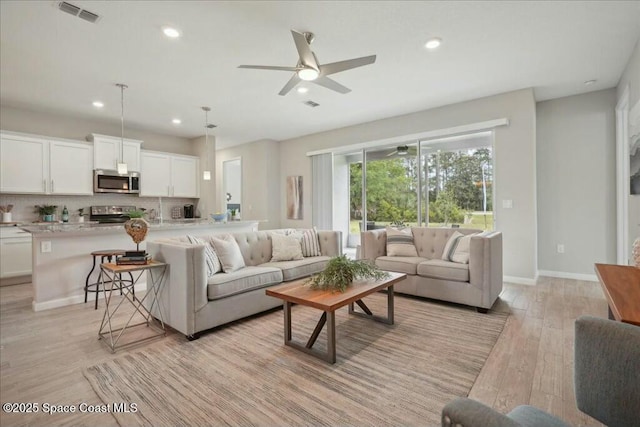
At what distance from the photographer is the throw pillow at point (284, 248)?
3.87 metres

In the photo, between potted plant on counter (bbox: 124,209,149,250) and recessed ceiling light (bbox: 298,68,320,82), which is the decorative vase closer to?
potted plant on counter (bbox: 124,209,149,250)

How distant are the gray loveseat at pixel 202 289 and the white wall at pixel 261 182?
390cm

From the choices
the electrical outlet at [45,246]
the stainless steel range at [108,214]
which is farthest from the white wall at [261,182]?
the electrical outlet at [45,246]

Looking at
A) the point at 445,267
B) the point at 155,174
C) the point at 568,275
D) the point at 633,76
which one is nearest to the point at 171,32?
the point at 445,267

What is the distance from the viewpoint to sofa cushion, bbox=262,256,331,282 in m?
3.48

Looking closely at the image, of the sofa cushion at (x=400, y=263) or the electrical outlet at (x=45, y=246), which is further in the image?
the sofa cushion at (x=400, y=263)

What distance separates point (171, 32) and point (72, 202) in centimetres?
434

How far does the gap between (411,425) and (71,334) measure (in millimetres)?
2995

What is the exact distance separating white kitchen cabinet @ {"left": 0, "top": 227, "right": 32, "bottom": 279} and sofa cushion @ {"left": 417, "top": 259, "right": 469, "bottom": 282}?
5589 mm

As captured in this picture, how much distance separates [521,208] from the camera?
14.3 ft

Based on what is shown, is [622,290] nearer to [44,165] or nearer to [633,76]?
[633,76]

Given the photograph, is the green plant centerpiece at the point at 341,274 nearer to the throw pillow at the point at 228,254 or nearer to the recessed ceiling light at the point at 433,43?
the throw pillow at the point at 228,254

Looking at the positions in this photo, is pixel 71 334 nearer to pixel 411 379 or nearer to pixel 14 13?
pixel 14 13

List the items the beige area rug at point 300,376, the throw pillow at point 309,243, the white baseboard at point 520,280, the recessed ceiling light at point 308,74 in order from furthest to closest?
the white baseboard at point 520,280
the throw pillow at point 309,243
the recessed ceiling light at point 308,74
the beige area rug at point 300,376
